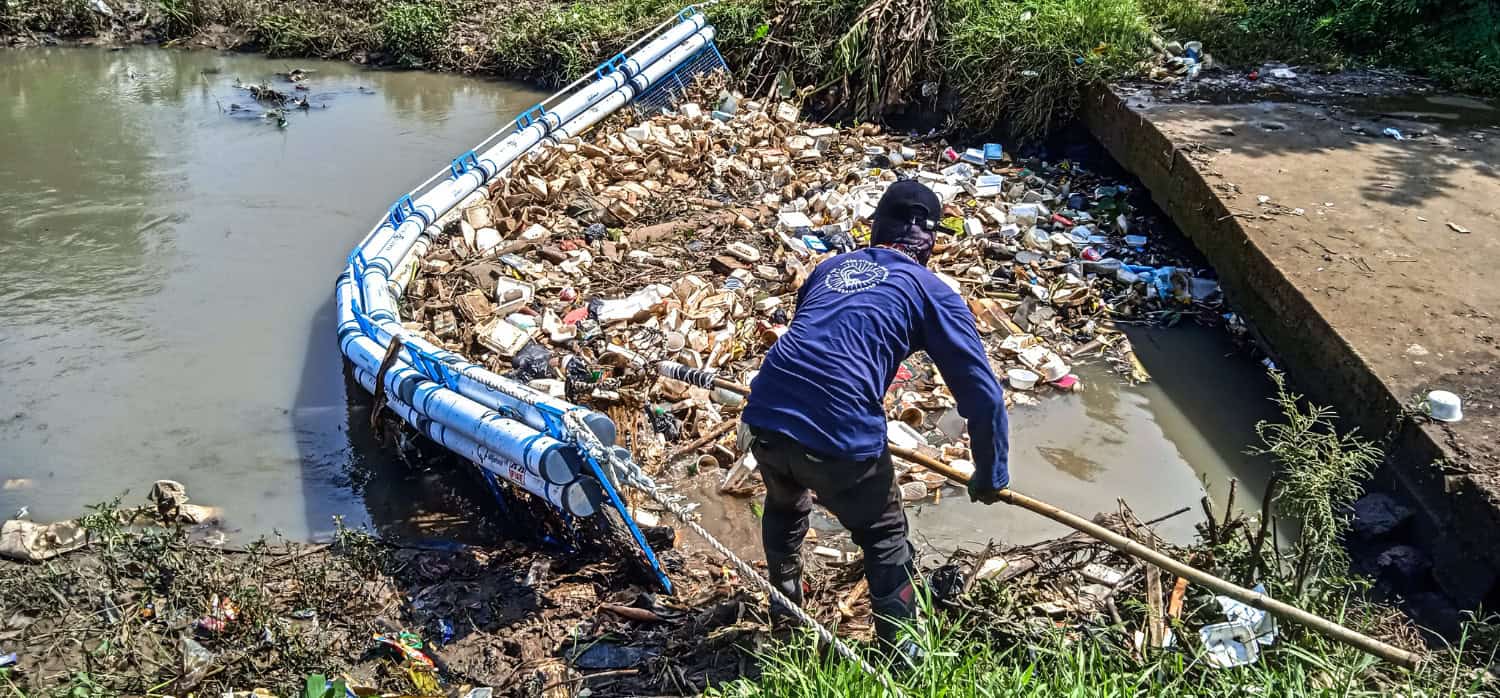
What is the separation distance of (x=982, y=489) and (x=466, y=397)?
2017 mm

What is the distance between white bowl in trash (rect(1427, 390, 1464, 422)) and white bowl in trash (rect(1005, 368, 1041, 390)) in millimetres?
1715

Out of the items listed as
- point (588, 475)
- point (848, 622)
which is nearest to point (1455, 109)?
point (848, 622)

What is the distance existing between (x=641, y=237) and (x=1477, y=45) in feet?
20.9

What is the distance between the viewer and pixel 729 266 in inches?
231

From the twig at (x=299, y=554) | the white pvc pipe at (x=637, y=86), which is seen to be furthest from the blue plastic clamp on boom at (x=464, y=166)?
the twig at (x=299, y=554)

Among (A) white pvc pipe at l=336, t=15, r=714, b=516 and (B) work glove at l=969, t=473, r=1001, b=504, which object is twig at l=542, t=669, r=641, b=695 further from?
(B) work glove at l=969, t=473, r=1001, b=504

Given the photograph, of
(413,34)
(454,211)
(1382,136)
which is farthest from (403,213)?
(413,34)

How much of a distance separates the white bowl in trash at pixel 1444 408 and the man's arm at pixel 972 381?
1974mm

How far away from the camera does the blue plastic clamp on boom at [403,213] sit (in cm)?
562

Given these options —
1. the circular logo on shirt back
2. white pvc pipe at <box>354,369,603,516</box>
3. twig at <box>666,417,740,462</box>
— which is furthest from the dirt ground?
white pvc pipe at <box>354,369,603,516</box>

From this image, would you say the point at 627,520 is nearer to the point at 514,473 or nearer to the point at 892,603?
the point at 514,473

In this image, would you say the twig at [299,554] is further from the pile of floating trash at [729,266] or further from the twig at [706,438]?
the twig at [706,438]

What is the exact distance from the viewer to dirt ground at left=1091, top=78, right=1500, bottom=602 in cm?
380

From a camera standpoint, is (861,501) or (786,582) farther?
(786,582)
